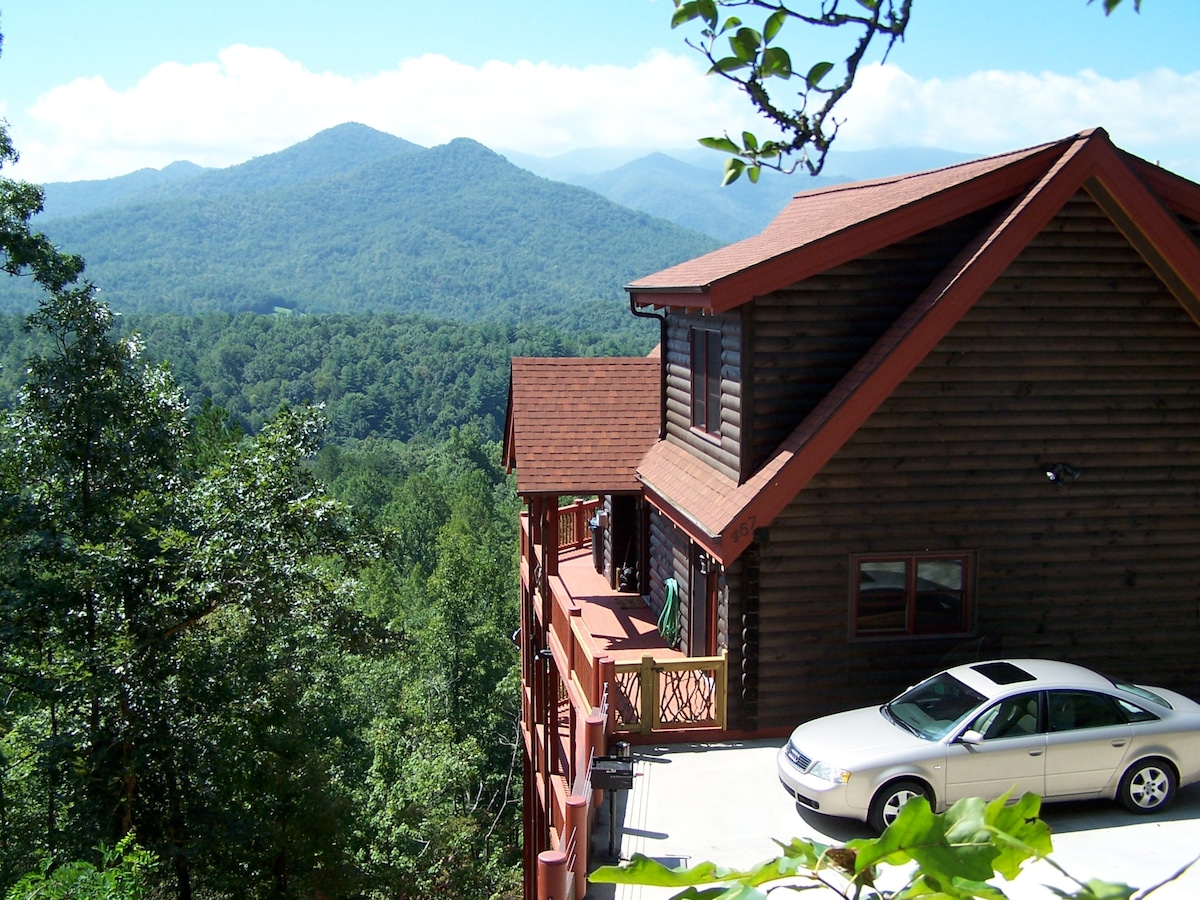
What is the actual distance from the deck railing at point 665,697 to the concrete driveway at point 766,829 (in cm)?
59

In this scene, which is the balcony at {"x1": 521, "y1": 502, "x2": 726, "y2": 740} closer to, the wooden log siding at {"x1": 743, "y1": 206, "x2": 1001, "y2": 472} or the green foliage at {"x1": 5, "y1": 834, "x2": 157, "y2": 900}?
the wooden log siding at {"x1": 743, "y1": 206, "x2": 1001, "y2": 472}

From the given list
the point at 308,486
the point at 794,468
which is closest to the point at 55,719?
the point at 308,486

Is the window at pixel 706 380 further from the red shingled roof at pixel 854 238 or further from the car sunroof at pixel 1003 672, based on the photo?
the car sunroof at pixel 1003 672

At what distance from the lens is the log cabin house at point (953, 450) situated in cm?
1161

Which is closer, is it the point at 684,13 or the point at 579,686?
the point at 684,13

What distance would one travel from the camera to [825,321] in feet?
40.0

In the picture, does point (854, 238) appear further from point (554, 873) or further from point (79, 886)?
point (79, 886)

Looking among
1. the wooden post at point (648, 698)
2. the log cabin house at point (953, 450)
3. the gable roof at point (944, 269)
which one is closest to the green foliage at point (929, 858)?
the gable roof at point (944, 269)

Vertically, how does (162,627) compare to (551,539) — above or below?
below

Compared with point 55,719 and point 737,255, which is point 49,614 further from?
point 737,255

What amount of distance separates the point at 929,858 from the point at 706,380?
12340 mm

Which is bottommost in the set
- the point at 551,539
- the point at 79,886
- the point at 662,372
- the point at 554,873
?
the point at 79,886

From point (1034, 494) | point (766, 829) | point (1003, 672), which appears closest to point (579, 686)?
point (766, 829)

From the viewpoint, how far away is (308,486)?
59.8 ft
